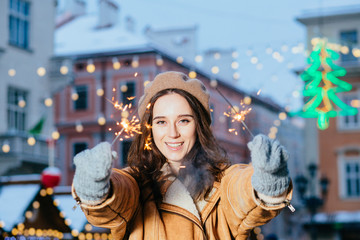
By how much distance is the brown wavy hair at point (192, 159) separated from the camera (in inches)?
109

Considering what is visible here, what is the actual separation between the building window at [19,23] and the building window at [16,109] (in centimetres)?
122

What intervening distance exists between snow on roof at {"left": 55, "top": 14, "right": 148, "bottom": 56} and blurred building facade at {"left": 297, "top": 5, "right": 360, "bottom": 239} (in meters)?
6.56

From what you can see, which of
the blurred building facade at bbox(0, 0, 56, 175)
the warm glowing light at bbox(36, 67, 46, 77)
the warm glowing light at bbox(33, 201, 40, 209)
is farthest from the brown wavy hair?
the warm glowing light at bbox(36, 67, 46, 77)

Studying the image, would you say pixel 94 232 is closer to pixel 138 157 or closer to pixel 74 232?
pixel 74 232

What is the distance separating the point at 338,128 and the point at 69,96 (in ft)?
35.9

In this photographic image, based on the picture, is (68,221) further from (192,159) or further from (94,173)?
(94,173)

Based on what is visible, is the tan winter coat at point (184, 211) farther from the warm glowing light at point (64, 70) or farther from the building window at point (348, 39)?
the building window at point (348, 39)

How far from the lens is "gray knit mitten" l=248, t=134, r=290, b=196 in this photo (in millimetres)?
2119

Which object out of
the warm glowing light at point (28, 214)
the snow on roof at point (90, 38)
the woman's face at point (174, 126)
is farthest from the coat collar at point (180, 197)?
the snow on roof at point (90, 38)

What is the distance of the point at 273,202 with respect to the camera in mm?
2289

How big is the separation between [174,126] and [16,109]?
1371 cm

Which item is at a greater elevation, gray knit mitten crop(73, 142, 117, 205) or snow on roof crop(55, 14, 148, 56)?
snow on roof crop(55, 14, 148, 56)

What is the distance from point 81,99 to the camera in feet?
85.0

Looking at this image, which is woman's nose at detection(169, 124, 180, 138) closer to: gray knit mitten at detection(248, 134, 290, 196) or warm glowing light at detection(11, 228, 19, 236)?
gray knit mitten at detection(248, 134, 290, 196)
